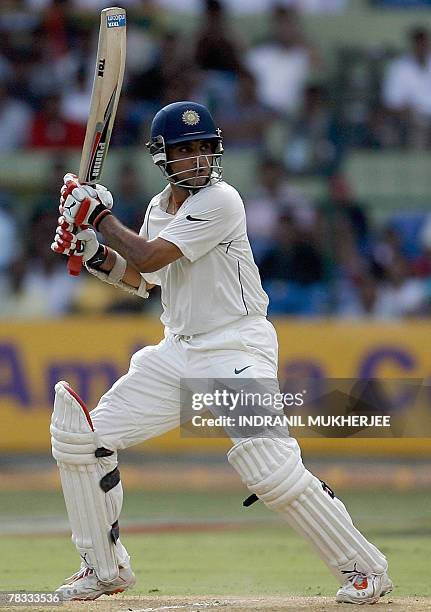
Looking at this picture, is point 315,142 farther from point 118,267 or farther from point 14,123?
point 118,267

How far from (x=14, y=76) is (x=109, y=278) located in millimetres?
7727

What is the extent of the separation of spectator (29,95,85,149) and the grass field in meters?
4.22

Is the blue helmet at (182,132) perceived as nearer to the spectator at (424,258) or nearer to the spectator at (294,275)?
the spectator at (294,275)

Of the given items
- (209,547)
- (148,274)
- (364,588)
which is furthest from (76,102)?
(364,588)

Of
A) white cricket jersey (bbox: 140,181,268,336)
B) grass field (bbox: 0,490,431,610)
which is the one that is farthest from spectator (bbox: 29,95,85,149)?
white cricket jersey (bbox: 140,181,268,336)

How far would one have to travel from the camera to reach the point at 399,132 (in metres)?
12.3

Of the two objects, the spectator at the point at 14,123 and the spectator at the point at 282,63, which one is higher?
the spectator at the point at 282,63

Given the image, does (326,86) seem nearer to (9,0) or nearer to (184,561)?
(9,0)

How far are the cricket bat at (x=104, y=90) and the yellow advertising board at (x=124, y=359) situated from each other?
16.9ft

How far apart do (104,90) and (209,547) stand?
286 cm

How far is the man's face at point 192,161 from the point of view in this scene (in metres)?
5.03

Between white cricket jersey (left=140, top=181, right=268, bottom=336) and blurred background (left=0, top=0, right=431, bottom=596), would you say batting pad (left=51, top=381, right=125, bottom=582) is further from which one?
blurred background (left=0, top=0, right=431, bottom=596)

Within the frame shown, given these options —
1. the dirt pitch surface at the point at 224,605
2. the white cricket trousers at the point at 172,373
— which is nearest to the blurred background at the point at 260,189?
the dirt pitch surface at the point at 224,605

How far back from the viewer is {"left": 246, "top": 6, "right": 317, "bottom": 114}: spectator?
1245 cm
